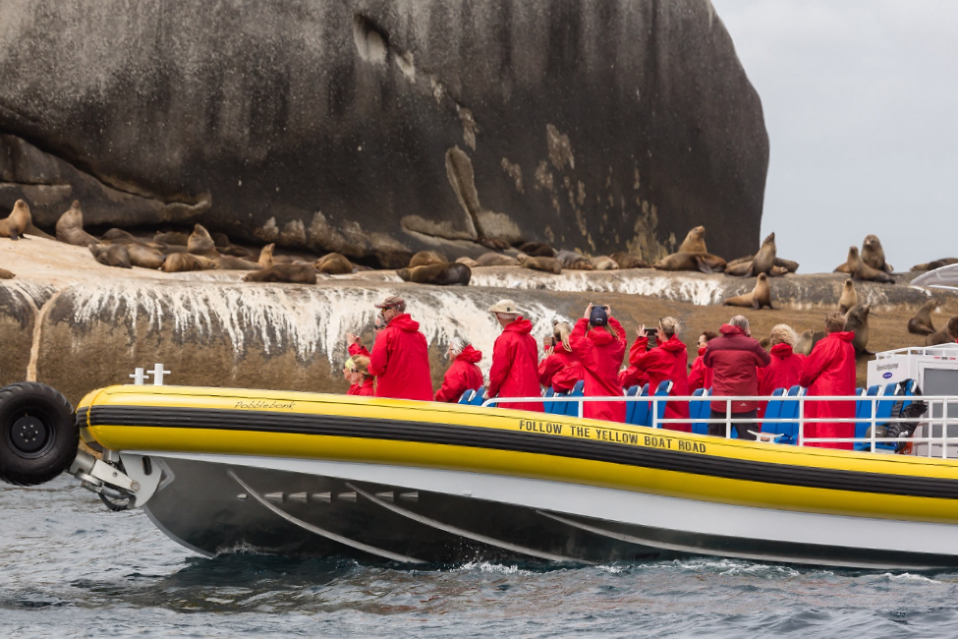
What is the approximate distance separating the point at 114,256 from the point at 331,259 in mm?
4036

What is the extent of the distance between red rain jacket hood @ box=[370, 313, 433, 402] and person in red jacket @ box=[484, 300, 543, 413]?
673 millimetres

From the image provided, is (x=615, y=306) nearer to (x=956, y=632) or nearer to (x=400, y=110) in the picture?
(x=400, y=110)

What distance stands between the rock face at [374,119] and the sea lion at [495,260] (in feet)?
7.55

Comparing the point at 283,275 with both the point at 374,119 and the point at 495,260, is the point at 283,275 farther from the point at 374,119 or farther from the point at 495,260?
the point at 374,119

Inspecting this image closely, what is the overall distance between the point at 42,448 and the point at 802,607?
4.96 meters

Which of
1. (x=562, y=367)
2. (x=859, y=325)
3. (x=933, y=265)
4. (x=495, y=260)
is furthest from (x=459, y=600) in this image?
(x=933, y=265)

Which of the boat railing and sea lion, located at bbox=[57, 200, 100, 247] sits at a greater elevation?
sea lion, located at bbox=[57, 200, 100, 247]

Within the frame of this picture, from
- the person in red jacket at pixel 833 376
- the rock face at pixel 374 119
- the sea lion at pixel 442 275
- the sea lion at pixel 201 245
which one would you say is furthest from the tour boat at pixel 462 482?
the rock face at pixel 374 119

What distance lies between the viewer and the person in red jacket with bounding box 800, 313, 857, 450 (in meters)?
9.08

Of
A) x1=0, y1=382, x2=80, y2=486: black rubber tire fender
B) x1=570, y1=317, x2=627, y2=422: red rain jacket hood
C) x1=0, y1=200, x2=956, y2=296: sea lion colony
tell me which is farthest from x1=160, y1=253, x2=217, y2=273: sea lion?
x1=570, y1=317, x2=627, y2=422: red rain jacket hood

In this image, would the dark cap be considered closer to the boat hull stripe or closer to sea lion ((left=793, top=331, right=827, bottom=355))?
the boat hull stripe

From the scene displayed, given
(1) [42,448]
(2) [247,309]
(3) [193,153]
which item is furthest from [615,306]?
(1) [42,448]

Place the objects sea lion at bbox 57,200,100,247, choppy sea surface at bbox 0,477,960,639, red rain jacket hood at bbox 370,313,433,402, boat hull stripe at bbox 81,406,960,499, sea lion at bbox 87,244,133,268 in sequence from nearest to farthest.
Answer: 1. choppy sea surface at bbox 0,477,960,639
2. boat hull stripe at bbox 81,406,960,499
3. red rain jacket hood at bbox 370,313,433,402
4. sea lion at bbox 87,244,133,268
5. sea lion at bbox 57,200,100,247

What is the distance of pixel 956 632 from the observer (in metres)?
6.60
